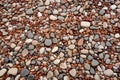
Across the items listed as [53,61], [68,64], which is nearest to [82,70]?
[68,64]

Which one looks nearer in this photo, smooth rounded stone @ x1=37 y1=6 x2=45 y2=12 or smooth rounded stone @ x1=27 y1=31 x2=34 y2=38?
smooth rounded stone @ x1=27 y1=31 x2=34 y2=38

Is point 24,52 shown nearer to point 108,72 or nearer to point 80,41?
point 80,41

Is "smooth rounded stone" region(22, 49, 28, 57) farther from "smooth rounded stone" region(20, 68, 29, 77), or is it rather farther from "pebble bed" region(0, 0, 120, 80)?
"smooth rounded stone" region(20, 68, 29, 77)

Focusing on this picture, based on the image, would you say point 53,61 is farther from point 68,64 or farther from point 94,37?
point 94,37

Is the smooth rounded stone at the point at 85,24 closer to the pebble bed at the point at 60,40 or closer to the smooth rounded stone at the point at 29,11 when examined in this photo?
the pebble bed at the point at 60,40

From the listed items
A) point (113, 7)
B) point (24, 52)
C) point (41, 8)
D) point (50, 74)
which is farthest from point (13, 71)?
point (113, 7)

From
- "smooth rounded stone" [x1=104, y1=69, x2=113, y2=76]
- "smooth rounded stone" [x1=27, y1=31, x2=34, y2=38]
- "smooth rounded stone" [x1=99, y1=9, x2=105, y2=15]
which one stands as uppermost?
"smooth rounded stone" [x1=99, y1=9, x2=105, y2=15]

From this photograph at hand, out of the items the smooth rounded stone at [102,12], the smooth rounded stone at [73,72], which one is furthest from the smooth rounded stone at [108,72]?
the smooth rounded stone at [102,12]

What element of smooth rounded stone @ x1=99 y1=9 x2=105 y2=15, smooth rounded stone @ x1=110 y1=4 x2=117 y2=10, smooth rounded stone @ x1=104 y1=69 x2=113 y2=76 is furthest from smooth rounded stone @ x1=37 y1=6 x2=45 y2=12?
smooth rounded stone @ x1=104 y1=69 x2=113 y2=76
